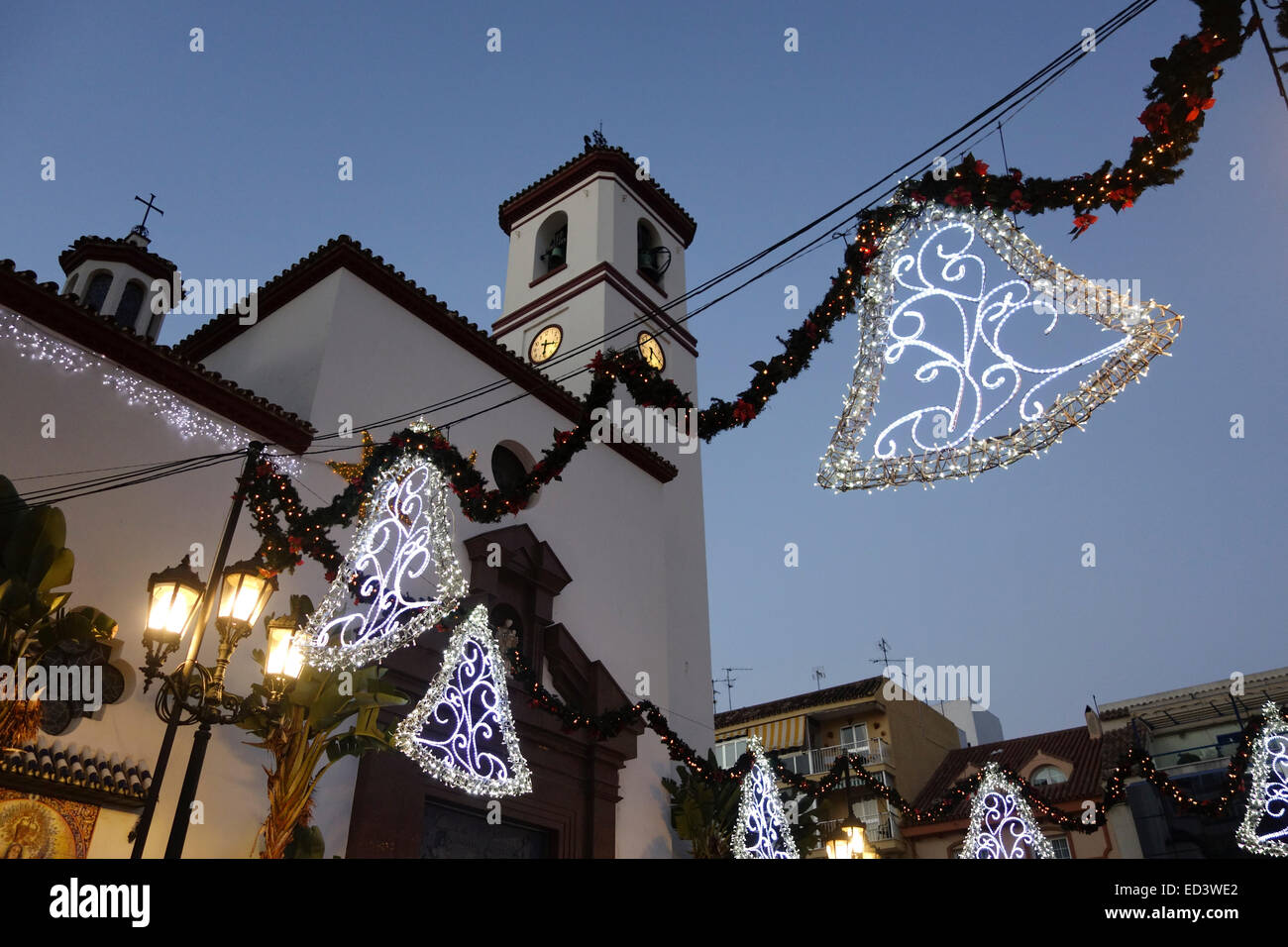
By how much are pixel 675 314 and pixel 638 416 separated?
10.4ft

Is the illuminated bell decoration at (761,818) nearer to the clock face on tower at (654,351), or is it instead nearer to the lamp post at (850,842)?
the lamp post at (850,842)

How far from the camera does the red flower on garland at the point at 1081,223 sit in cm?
545

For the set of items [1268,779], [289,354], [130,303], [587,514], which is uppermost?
[130,303]

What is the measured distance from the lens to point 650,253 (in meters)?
19.2

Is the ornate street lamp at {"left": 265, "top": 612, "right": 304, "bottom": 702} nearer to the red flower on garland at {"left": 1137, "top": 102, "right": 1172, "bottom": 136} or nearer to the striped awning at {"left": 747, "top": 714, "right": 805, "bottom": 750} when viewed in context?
the red flower on garland at {"left": 1137, "top": 102, "right": 1172, "bottom": 136}

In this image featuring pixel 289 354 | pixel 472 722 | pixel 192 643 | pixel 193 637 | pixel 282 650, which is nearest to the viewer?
pixel 192 643

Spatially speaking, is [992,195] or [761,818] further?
[761,818]

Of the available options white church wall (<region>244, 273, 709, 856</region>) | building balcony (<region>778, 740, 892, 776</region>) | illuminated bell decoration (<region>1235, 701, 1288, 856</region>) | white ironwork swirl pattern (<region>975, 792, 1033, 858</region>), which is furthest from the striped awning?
illuminated bell decoration (<region>1235, 701, 1288, 856</region>)

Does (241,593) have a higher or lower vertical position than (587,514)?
lower

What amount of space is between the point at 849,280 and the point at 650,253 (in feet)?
44.3

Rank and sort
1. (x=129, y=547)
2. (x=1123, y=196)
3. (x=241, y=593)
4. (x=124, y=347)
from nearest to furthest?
(x=1123, y=196) → (x=241, y=593) → (x=129, y=547) → (x=124, y=347)

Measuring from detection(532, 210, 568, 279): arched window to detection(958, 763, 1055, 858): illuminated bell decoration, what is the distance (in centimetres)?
1207

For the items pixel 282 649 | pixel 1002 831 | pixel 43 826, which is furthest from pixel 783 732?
pixel 43 826

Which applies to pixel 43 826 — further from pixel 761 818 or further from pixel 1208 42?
pixel 1208 42
